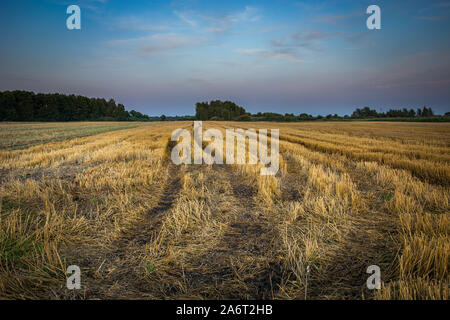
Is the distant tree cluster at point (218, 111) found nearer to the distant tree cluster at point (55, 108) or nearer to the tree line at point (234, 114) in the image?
the tree line at point (234, 114)

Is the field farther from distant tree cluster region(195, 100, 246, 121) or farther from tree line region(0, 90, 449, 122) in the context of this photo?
distant tree cluster region(195, 100, 246, 121)

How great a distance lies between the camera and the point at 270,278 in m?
2.49

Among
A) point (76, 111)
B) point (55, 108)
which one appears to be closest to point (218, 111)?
point (76, 111)

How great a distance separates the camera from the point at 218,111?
12562 cm

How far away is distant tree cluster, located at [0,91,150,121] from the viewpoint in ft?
227

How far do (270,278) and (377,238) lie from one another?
2.09 meters

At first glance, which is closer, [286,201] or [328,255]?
[328,255]

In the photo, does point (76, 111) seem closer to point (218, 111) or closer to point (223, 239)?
point (218, 111)

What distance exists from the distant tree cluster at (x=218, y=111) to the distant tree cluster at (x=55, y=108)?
134 feet

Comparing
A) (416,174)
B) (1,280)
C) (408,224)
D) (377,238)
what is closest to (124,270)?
(1,280)

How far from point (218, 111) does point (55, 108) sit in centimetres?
7576

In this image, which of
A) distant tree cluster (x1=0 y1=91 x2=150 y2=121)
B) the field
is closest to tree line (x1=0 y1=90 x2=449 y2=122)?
distant tree cluster (x1=0 y1=91 x2=150 y2=121)

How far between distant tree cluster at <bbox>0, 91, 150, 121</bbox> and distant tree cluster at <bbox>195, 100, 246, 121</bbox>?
134 feet
